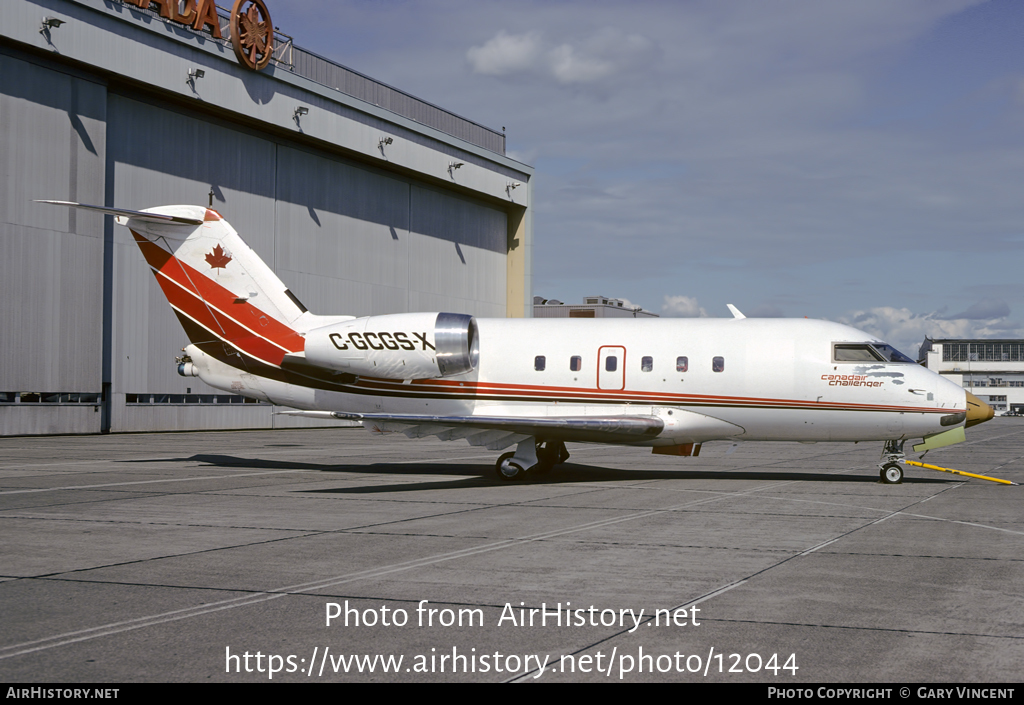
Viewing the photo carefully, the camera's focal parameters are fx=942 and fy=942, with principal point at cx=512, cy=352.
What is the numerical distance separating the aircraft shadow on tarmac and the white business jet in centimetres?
66

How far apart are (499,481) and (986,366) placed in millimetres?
170135

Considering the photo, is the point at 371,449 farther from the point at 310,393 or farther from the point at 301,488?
the point at 301,488

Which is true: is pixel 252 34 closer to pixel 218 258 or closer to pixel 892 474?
pixel 218 258

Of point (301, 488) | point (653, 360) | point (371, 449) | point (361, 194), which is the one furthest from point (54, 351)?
point (653, 360)

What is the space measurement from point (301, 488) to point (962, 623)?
1254 centimetres

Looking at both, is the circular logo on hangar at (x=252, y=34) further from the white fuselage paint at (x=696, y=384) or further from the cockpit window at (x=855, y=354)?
the cockpit window at (x=855, y=354)

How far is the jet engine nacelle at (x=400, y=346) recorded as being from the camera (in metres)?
19.3

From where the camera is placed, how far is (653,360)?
19.0 m

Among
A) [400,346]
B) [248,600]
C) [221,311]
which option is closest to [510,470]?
[400,346]

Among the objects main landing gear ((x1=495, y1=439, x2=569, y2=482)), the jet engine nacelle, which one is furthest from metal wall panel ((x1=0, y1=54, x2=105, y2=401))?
main landing gear ((x1=495, y1=439, x2=569, y2=482))

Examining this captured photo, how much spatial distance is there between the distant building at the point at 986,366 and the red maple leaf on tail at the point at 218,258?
159232 millimetres

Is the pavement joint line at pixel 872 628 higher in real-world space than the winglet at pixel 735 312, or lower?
lower

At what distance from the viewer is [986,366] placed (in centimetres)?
16688

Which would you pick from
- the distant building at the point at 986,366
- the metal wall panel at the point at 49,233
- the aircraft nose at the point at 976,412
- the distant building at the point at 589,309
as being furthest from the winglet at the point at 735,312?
the distant building at the point at 986,366
